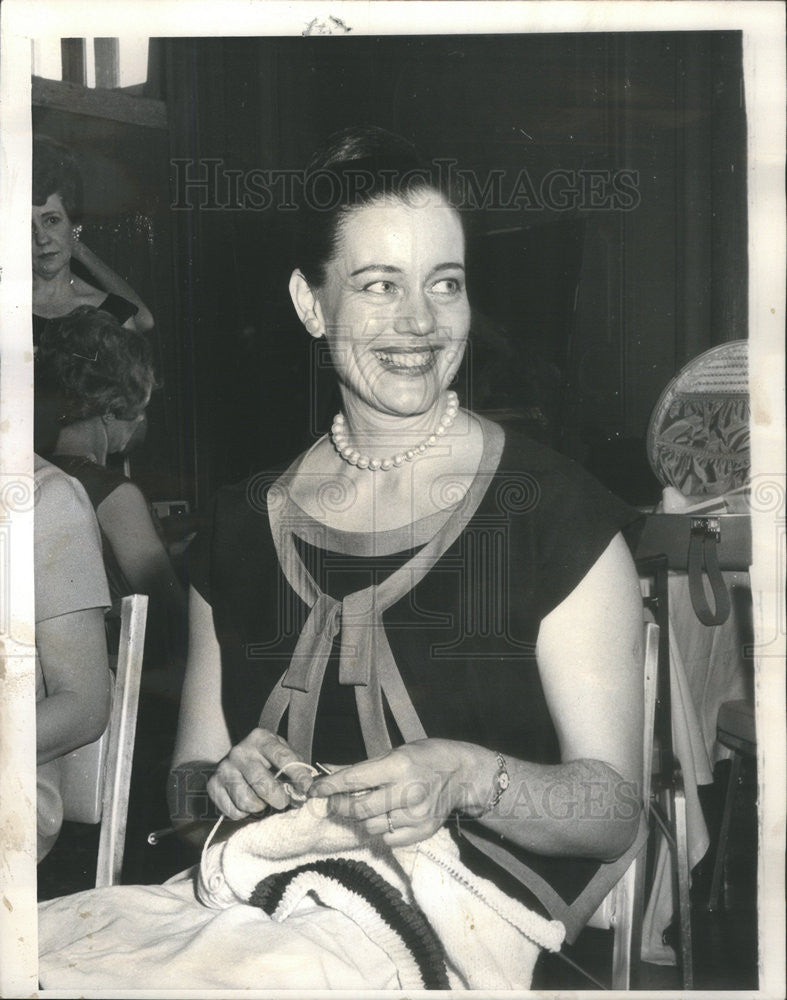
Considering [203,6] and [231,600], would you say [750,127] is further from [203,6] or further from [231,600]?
[231,600]

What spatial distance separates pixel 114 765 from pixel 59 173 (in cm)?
67

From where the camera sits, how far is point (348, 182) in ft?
3.69

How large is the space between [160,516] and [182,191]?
1.18 ft

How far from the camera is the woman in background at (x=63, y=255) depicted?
1.18m

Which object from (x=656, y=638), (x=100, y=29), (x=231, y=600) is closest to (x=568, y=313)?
(x=656, y=638)

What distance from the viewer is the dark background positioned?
1.13 m

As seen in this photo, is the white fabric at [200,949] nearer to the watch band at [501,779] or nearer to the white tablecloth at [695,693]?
the watch band at [501,779]

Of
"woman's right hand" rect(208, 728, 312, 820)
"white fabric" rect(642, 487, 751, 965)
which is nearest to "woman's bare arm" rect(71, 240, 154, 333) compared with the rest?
"woman's right hand" rect(208, 728, 312, 820)

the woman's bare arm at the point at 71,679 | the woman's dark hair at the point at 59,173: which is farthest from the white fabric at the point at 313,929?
the woman's dark hair at the point at 59,173

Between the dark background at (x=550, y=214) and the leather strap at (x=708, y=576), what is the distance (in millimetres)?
82

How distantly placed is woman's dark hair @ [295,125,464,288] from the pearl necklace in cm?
16

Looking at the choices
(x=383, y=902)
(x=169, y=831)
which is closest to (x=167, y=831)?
(x=169, y=831)

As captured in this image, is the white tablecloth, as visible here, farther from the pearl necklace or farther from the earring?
the earring

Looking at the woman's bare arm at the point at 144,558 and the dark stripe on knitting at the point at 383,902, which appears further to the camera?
the woman's bare arm at the point at 144,558
